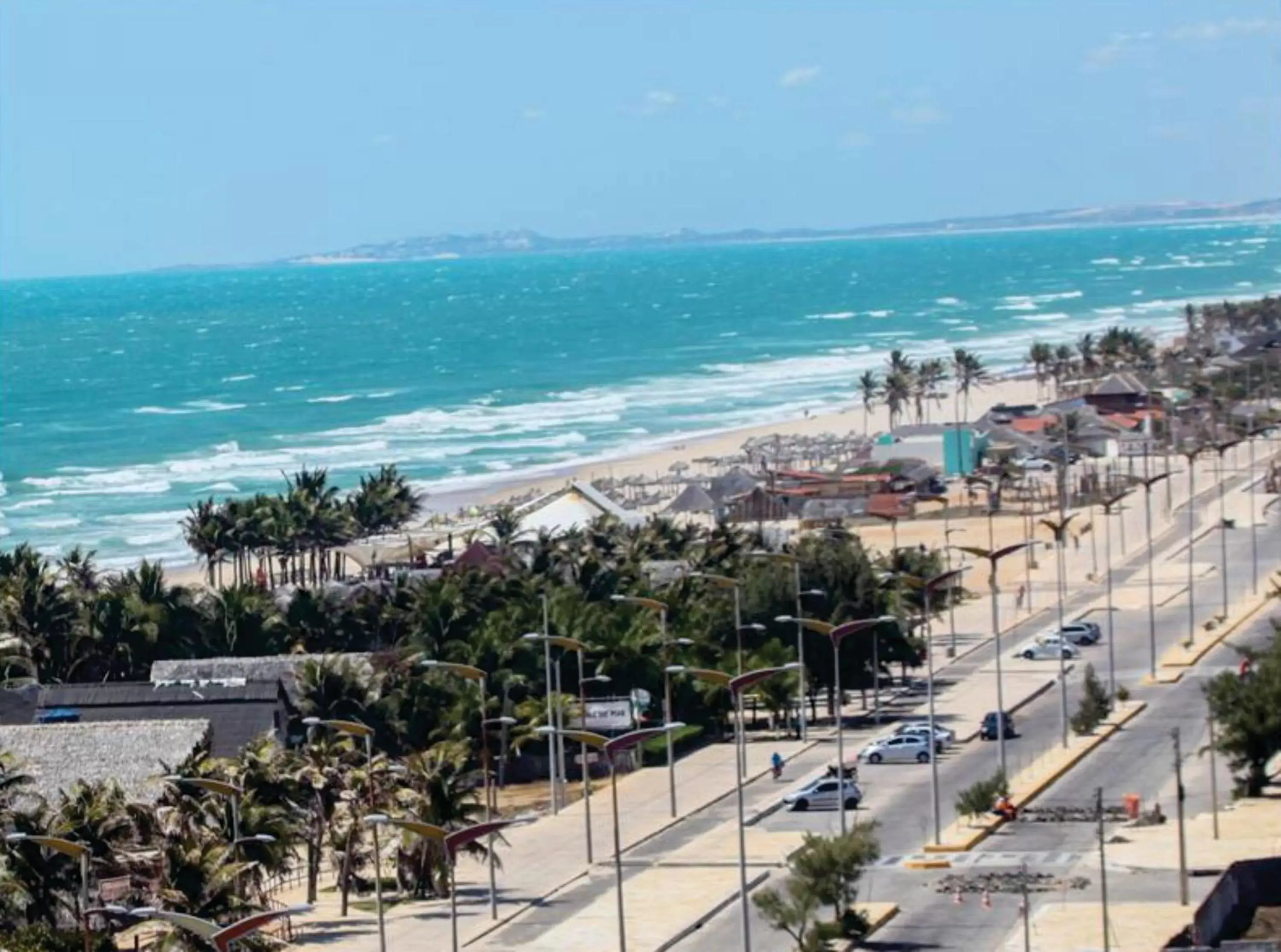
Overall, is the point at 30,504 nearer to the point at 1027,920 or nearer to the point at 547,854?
the point at 547,854

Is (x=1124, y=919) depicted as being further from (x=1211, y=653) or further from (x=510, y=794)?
(x=1211, y=653)

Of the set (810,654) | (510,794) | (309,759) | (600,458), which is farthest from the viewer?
(600,458)

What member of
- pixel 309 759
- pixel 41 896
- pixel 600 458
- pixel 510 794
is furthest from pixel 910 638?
pixel 600 458

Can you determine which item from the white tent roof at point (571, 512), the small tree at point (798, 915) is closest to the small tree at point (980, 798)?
the small tree at point (798, 915)

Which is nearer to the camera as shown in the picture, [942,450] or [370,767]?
[370,767]

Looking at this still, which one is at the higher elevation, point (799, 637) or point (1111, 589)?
point (799, 637)

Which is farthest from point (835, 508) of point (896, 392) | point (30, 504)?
point (30, 504)

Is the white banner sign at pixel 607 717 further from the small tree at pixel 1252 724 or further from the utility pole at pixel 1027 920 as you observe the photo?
the utility pole at pixel 1027 920
